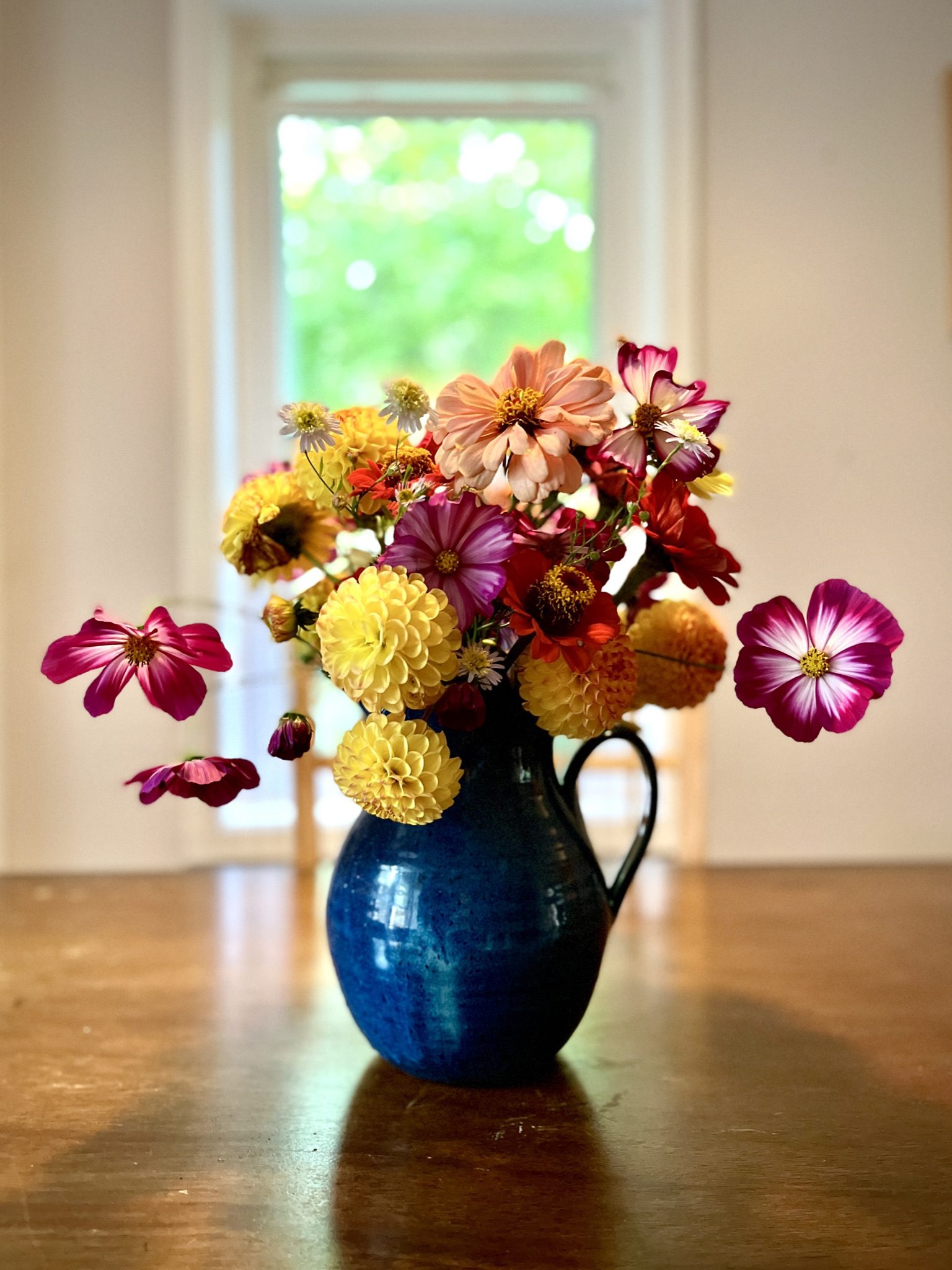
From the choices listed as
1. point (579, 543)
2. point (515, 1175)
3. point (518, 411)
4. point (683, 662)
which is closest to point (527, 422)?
point (518, 411)

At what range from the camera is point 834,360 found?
76.8 inches

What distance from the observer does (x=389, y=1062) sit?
802 millimetres

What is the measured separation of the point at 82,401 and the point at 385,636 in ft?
4.91

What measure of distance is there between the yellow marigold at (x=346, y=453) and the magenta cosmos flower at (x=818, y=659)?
25 centimetres

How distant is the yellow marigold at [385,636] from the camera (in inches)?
24.2

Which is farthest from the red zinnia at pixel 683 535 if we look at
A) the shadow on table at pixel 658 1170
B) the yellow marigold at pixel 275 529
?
the shadow on table at pixel 658 1170

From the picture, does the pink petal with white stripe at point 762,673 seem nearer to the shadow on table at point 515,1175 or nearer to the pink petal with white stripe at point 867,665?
the pink petal with white stripe at point 867,665

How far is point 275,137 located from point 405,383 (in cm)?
161

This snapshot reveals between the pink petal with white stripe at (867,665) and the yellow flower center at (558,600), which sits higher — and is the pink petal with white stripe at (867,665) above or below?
below

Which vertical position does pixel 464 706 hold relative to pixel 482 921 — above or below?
above

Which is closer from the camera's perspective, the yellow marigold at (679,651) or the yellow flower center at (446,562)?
the yellow flower center at (446,562)

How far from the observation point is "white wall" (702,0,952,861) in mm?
1931

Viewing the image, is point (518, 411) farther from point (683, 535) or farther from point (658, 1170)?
point (658, 1170)

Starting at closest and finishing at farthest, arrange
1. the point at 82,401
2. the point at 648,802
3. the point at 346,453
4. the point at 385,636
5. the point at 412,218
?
the point at 385,636
the point at 346,453
the point at 648,802
the point at 82,401
the point at 412,218
